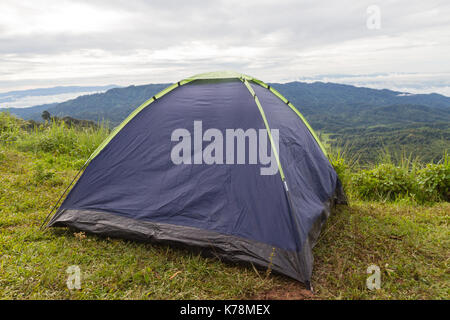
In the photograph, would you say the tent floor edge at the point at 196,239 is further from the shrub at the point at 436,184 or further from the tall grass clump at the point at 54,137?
the tall grass clump at the point at 54,137

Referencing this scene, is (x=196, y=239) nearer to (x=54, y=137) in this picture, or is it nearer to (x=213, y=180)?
(x=213, y=180)

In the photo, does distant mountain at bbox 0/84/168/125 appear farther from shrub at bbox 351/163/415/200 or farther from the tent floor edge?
the tent floor edge

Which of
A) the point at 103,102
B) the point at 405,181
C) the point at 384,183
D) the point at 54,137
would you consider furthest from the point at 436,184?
the point at 103,102

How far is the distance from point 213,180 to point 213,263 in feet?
3.31

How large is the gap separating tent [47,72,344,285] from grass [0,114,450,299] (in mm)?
194

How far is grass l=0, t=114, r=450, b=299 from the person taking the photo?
9.12 ft

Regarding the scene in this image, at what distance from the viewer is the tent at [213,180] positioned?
10.2 ft

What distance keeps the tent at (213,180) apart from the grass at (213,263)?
19 centimetres

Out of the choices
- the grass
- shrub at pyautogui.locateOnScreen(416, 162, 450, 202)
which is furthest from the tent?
shrub at pyautogui.locateOnScreen(416, 162, 450, 202)

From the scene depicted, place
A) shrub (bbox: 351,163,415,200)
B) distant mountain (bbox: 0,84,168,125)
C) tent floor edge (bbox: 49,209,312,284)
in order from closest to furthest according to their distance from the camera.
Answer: tent floor edge (bbox: 49,209,312,284) → shrub (bbox: 351,163,415,200) → distant mountain (bbox: 0,84,168,125)

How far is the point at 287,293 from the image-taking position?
2.74 meters

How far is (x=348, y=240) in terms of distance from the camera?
3.82 metres

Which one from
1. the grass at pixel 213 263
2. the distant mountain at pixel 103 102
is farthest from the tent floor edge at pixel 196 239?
the distant mountain at pixel 103 102
